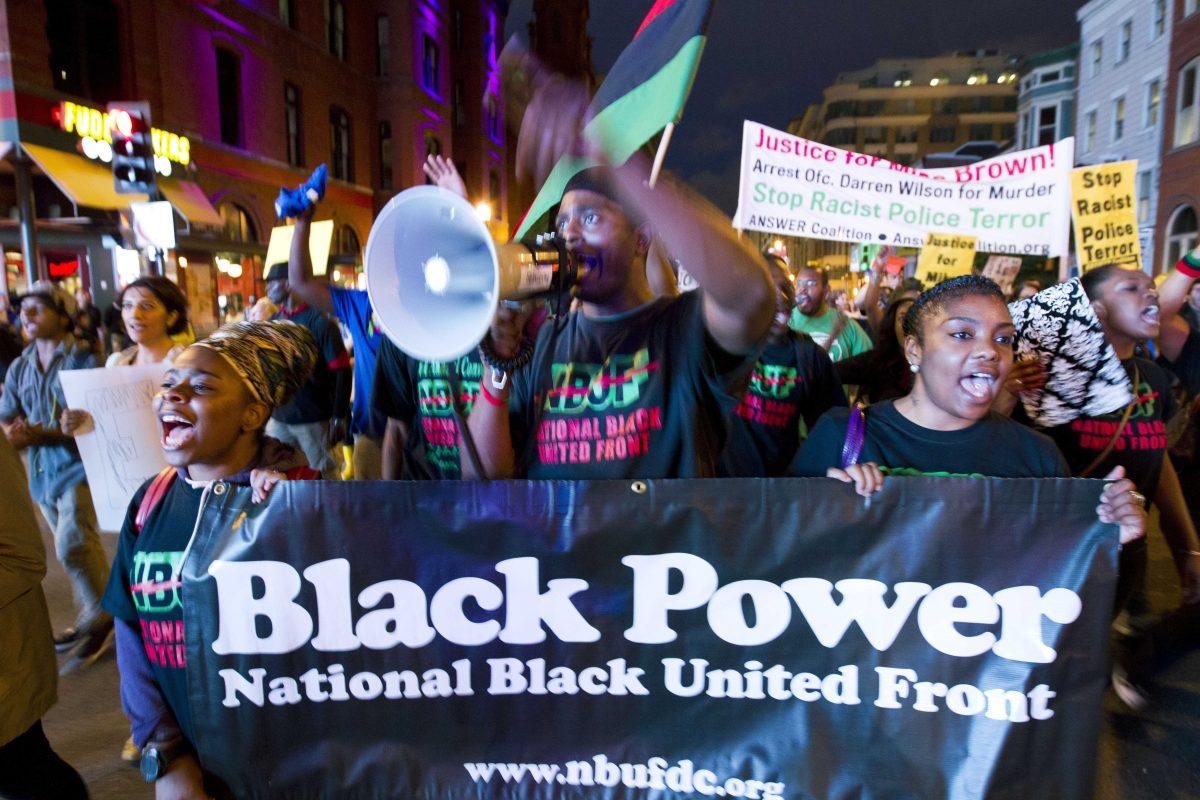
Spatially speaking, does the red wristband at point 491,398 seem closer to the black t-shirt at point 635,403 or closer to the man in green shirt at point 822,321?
the black t-shirt at point 635,403

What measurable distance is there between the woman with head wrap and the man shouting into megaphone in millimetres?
585

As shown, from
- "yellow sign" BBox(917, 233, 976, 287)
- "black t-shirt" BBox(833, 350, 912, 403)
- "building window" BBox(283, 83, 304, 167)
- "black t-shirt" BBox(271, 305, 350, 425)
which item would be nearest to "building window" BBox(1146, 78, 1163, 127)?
Result: "yellow sign" BBox(917, 233, 976, 287)

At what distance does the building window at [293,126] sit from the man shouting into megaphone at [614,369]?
21.2 metres

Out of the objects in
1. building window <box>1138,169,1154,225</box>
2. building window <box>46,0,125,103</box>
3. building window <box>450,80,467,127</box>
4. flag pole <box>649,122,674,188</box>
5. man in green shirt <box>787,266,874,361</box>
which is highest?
building window <box>450,80,467,127</box>

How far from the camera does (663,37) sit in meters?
1.73

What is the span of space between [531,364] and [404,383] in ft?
2.35

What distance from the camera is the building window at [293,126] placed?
813 inches

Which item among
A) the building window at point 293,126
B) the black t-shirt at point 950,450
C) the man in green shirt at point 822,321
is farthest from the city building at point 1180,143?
the building window at point 293,126

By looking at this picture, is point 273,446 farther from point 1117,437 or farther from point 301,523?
point 1117,437

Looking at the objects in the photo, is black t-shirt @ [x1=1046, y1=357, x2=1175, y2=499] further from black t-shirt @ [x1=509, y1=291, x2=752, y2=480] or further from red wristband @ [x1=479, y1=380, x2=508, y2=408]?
red wristband @ [x1=479, y1=380, x2=508, y2=408]

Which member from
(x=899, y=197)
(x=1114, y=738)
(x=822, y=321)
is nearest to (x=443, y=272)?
(x=1114, y=738)

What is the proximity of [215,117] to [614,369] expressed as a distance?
60.9 ft

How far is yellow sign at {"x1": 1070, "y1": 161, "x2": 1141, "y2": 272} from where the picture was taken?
5.14m

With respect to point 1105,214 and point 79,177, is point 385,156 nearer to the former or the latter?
point 79,177
